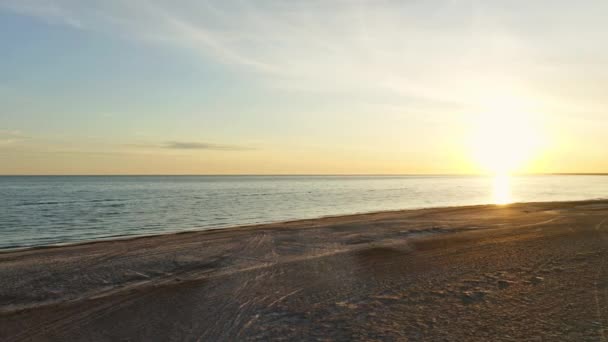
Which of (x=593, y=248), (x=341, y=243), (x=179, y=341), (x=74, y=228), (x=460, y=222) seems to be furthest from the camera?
(x=74, y=228)

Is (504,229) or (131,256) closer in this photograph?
(131,256)

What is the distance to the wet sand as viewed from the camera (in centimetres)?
845

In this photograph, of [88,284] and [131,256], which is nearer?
[88,284]

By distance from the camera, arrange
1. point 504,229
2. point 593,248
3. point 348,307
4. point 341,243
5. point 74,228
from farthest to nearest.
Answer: point 74,228
point 504,229
point 341,243
point 593,248
point 348,307

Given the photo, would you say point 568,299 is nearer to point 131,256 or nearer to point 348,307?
point 348,307

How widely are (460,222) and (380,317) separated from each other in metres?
20.3

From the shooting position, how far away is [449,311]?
30.4 feet

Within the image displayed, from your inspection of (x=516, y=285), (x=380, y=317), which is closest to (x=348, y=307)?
(x=380, y=317)

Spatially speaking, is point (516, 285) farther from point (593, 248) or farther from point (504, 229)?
point (504, 229)

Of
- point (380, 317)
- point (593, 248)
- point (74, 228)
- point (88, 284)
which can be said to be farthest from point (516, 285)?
point (74, 228)

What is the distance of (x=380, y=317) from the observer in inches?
354

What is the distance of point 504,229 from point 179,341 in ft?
65.9

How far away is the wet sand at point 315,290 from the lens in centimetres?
845

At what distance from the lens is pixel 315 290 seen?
11.4 meters
